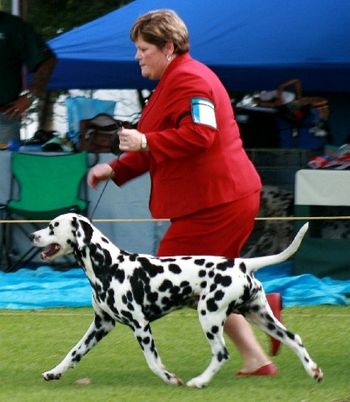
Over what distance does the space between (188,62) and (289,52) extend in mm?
5210

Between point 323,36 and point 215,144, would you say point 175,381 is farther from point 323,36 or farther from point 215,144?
point 323,36

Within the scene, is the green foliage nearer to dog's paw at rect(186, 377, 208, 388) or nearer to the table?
the table

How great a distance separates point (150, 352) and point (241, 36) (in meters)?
5.85

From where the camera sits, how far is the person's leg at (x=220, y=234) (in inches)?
251

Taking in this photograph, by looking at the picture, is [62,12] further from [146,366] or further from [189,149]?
[189,149]

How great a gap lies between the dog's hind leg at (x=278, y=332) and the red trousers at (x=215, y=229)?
1.04 ft

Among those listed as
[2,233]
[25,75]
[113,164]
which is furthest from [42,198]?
[113,164]

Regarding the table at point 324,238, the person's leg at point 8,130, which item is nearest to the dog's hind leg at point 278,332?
the table at point 324,238

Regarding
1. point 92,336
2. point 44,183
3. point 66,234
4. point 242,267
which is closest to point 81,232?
point 66,234

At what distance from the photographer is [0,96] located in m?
11.6

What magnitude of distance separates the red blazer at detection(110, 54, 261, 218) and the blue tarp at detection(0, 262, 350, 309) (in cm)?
334

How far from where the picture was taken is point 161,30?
6.27 metres

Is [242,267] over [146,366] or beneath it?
over

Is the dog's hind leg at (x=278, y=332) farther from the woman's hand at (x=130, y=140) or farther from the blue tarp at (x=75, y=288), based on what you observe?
the blue tarp at (x=75, y=288)
